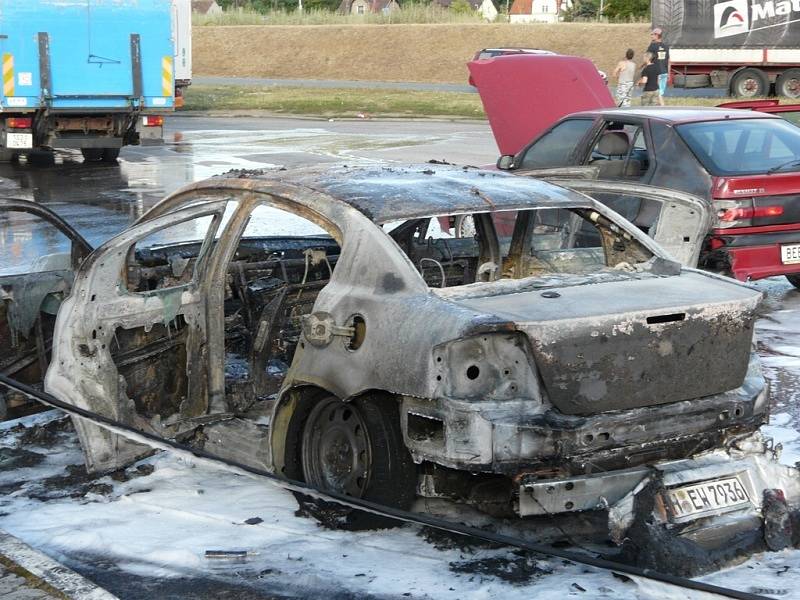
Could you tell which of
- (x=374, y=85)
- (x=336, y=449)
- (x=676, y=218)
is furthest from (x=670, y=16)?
(x=336, y=449)

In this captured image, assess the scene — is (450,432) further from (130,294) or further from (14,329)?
(14,329)

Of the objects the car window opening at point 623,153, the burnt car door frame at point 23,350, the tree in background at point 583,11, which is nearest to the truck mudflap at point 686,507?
the burnt car door frame at point 23,350

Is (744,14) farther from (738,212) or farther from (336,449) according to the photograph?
(336,449)

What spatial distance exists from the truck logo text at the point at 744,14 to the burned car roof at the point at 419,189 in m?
32.6

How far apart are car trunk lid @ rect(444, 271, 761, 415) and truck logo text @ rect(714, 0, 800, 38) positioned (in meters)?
33.5

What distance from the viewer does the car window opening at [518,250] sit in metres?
6.04

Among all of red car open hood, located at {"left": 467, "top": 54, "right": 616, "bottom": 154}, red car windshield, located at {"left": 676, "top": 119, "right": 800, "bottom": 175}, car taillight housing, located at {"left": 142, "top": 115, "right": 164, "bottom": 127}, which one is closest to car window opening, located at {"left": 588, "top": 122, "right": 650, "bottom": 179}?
red car windshield, located at {"left": 676, "top": 119, "right": 800, "bottom": 175}

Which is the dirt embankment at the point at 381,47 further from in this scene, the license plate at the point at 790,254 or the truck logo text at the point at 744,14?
the license plate at the point at 790,254

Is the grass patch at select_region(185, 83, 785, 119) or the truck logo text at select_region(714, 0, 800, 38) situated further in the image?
the truck logo text at select_region(714, 0, 800, 38)

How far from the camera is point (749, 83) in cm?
3731

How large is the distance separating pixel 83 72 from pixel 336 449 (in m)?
15.4

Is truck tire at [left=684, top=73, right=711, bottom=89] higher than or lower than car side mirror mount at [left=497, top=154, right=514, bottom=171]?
higher

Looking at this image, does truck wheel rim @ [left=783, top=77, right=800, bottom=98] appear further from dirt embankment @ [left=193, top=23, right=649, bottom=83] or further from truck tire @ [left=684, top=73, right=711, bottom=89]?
dirt embankment @ [left=193, top=23, right=649, bottom=83]

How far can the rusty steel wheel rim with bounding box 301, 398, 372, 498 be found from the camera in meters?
5.12
